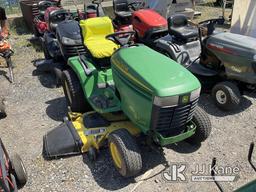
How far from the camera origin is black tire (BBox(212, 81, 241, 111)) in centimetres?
418

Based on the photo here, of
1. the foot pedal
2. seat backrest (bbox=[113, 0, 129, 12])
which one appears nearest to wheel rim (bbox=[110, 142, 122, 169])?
the foot pedal

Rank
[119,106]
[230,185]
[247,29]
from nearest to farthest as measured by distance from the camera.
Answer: [230,185] → [119,106] → [247,29]

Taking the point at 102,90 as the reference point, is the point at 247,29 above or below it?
below

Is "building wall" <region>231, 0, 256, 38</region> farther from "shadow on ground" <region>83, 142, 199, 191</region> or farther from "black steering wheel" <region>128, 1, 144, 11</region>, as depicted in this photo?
"shadow on ground" <region>83, 142, 199, 191</region>

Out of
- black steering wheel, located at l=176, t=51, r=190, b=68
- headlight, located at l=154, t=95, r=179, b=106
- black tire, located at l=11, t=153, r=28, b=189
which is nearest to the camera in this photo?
headlight, located at l=154, t=95, r=179, b=106

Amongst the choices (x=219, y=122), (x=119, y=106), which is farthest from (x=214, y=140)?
(x=119, y=106)

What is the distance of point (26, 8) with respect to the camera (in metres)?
8.31

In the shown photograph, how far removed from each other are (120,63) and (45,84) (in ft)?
8.31

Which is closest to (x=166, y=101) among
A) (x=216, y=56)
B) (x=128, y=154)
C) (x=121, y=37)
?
(x=128, y=154)

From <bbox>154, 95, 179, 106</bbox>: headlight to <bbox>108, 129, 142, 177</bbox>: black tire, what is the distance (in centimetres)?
49

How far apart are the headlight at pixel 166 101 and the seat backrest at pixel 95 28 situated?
178 centimetres

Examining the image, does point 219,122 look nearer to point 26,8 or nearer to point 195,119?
point 195,119

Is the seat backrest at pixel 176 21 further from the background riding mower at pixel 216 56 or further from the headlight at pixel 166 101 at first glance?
the headlight at pixel 166 101

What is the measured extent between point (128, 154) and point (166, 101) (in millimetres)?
612
